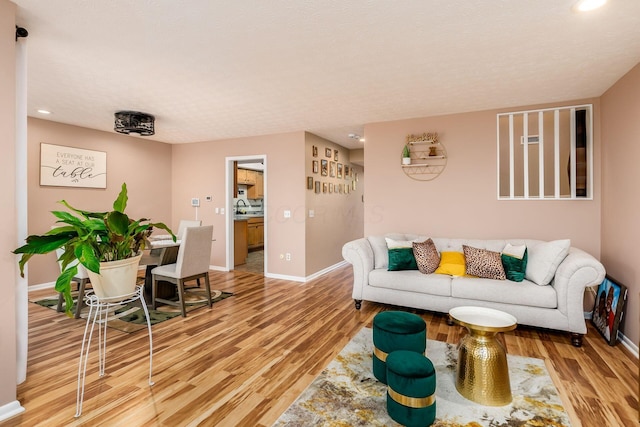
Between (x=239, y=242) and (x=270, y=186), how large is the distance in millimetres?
1614

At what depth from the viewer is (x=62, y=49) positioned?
2.43 metres

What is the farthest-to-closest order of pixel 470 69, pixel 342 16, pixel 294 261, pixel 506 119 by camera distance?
pixel 294 261, pixel 506 119, pixel 470 69, pixel 342 16

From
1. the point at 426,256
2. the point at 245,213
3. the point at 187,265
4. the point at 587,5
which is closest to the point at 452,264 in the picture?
the point at 426,256

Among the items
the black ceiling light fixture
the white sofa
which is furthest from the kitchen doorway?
the white sofa

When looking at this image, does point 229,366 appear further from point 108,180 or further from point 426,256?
point 108,180

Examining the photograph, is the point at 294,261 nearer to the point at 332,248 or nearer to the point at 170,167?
the point at 332,248

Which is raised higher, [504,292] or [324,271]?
[504,292]

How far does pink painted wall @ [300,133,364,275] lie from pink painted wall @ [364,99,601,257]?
3.57ft

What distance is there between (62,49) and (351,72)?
2339mm

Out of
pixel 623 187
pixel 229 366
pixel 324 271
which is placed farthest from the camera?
pixel 324 271

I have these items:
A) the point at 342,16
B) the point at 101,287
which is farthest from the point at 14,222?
the point at 342,16

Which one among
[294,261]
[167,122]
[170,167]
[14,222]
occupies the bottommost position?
[294,261]

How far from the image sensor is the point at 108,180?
5.34m

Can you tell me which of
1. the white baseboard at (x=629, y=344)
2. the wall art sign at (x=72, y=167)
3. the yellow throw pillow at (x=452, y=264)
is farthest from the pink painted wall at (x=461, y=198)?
the wall art sign at (x=72, y=167)
